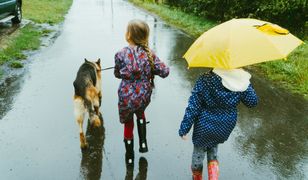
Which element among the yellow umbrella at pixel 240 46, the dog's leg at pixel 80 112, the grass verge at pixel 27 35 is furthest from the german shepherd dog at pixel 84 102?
the grass verge at pixel 27 35

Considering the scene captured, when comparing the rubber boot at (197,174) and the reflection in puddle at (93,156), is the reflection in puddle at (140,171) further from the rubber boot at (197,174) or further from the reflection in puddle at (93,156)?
the rubber boot at (197,174)

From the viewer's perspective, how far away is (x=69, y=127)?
579 cm

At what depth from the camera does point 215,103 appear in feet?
11.6

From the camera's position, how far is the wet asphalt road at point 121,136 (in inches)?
184

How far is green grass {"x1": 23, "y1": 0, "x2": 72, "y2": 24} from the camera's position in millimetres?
16348

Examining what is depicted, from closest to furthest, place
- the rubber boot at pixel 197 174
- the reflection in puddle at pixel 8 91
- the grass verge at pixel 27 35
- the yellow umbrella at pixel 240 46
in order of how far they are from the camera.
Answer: the yellow umbrella at pixel 240 46 < the rubber boot at pixel 197 174 < the reflection in puddle at pixel 8 91 < the grass verge at pixel 27 35

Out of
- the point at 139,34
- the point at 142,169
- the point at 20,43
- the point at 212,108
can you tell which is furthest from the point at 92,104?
the point at 20,43

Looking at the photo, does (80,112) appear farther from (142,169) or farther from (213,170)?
(213,170)

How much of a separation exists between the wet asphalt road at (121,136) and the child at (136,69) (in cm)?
79

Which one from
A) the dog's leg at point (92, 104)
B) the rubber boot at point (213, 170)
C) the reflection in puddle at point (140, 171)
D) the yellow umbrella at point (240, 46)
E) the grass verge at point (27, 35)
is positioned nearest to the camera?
the yellow umbrella at point (240, 46)

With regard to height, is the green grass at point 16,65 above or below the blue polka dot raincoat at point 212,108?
below

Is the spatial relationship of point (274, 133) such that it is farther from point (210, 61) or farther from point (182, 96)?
point (210, 61)

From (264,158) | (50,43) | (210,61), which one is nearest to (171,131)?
(264,158)

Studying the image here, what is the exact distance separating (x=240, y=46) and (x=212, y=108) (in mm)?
618
